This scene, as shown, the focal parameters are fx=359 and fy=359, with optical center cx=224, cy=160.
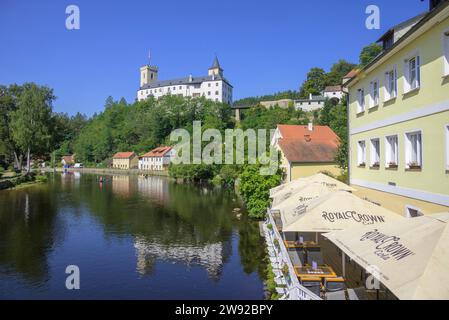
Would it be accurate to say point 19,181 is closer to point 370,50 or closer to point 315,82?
point 370,50

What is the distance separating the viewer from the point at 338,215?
955 cm

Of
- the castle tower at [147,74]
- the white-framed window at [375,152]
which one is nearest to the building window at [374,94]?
the white-framed window at [375,152]

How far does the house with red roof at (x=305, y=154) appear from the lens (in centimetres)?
3095

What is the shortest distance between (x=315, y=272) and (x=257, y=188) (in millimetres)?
16866

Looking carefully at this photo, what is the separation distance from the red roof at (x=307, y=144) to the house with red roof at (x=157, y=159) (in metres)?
53.9

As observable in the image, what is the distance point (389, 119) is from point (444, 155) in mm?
3766

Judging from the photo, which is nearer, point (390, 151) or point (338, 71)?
point (390, 151)

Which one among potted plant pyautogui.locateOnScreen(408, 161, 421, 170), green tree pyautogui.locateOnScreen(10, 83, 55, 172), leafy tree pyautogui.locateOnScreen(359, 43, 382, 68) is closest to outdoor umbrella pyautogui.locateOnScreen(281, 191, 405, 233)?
potted plant pyautogui.locateOnScreen(408, 161, 421, 170)

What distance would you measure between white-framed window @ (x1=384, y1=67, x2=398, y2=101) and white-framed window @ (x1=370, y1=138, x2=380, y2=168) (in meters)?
2.01

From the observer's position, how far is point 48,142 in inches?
2491

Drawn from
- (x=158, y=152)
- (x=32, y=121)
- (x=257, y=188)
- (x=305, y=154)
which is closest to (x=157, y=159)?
(x=158, y=152)

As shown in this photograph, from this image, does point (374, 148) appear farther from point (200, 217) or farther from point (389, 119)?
point (200, 217)

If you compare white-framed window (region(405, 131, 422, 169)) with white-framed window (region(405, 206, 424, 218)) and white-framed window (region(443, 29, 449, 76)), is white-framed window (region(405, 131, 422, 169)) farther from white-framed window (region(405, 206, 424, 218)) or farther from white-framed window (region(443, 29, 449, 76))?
white-framed window (region(443, 29, 449, 76))
